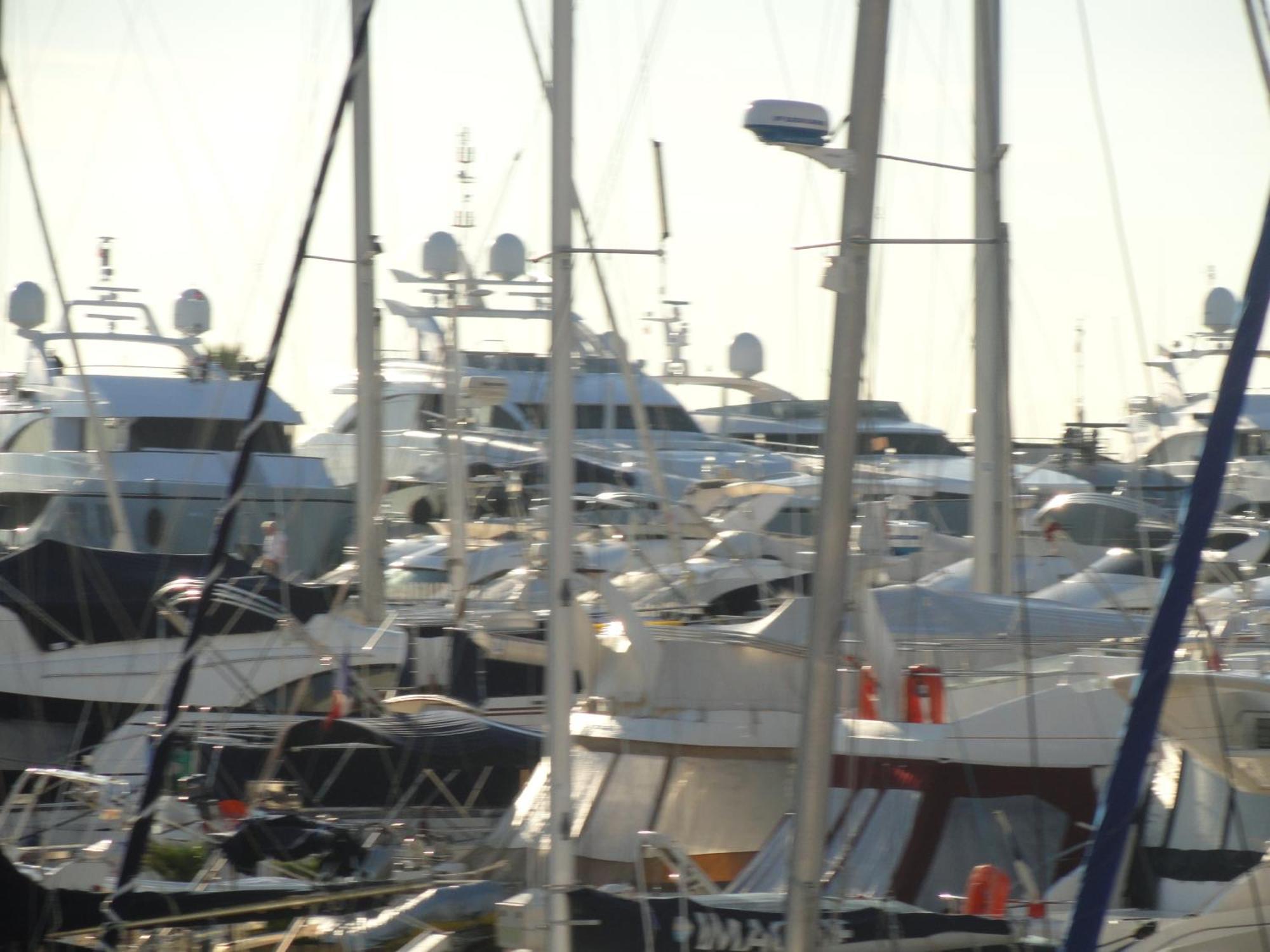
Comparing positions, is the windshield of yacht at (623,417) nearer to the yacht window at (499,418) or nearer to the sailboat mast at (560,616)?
the yacht window at (499,418)

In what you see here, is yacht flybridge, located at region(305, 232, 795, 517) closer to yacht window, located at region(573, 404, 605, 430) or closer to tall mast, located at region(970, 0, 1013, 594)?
yacht window, located at region(573, 404, 605, 430)

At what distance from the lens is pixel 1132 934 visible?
648 centimetres

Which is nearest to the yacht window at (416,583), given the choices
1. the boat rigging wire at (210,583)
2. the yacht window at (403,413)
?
the yacht window at (403,413)

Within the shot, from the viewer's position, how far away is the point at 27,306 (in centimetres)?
2114

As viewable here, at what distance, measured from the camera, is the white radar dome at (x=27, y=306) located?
20.9m

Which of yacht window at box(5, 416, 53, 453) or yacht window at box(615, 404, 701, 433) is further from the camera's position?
yacht window at box(615, 404, 701, 433)

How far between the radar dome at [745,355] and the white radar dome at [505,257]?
15.1 ft

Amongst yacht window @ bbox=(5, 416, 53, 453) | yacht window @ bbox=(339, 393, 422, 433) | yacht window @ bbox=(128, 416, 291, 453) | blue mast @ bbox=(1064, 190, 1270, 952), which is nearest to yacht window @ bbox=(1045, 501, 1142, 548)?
yacht window @ bbox=(339, 393, 422, 433)

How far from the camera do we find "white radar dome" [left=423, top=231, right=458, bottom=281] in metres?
20.5

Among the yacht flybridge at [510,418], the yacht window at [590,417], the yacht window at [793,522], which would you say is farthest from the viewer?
the yacht window at [590,417]

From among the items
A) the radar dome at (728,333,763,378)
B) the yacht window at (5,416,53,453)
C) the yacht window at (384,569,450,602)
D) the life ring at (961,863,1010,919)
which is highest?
the radar dome at (728,333,763,378)

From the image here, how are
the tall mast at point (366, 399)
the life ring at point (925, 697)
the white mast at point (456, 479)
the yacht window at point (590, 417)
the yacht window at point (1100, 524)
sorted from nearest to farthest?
the life ring at point (925, 697)
the tall mast at point (366, 399)
the white mast at point (456, 479)
the yacht window at point (1100, 524)
the yacht window at point (590, 417)

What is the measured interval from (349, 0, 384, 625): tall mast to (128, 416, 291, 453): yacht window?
782cm

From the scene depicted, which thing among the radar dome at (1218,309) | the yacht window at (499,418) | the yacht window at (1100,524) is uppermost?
the radar dome at (1218,309)
